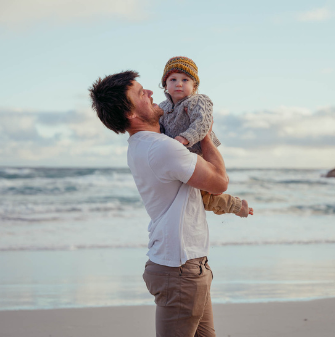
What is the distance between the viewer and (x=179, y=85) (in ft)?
7.91

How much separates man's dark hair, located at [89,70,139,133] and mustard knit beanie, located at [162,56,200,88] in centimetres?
45

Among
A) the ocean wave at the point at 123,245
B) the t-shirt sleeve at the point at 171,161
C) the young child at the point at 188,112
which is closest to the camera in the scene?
the t-shirt sleeve at the point at 171,161

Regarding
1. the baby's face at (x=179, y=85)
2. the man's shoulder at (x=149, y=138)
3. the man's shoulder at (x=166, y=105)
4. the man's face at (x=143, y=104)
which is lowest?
the man's shoulder at (x=149, y=138)

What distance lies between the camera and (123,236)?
8.45 metres

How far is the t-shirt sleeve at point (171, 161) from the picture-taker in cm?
186

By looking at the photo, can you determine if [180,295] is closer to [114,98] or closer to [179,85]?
[114,98]

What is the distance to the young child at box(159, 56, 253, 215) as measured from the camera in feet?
7.14

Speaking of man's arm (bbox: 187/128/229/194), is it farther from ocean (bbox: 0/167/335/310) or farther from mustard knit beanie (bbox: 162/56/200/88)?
mustard knit beanie (bbox: 162/56/200/88)

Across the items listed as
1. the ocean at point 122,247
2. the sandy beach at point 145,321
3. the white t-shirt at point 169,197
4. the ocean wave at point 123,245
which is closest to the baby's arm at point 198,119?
the white t-shirt at point 169,197

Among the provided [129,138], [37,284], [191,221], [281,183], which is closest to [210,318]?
[191,221]

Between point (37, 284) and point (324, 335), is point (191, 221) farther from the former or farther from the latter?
point (37, 284)

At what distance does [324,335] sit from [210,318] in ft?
7.04

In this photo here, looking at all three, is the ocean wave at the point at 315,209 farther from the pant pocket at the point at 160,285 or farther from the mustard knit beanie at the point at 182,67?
the pant pocket at the point at 160,285

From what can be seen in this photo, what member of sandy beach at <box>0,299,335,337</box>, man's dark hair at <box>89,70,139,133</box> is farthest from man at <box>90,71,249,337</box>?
sandy beach at <box>0,299,335,337</box>
